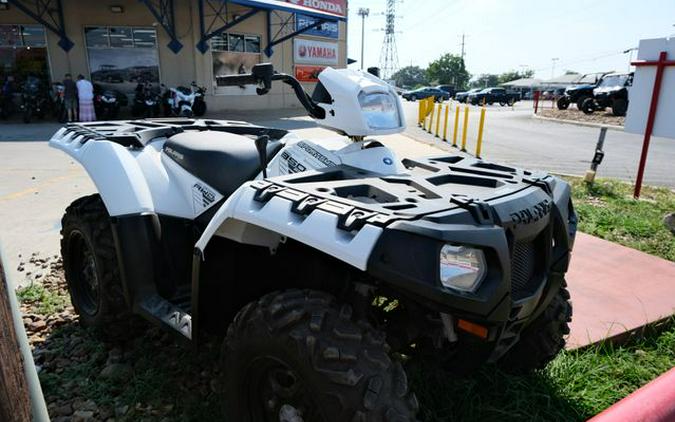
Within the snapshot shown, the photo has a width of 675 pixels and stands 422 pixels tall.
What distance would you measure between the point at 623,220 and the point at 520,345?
3.78m

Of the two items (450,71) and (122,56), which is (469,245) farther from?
(450,71)

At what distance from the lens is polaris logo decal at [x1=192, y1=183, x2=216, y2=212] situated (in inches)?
106

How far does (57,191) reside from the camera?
686 centimetres

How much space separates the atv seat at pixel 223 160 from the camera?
264cm

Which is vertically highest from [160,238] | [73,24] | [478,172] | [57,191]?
[73,24]

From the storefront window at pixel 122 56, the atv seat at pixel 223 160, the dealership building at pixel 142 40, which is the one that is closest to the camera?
the atv seat at pixel 223 160

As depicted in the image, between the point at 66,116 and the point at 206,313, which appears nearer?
the point at 206,313

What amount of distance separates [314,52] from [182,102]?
956 centimetres

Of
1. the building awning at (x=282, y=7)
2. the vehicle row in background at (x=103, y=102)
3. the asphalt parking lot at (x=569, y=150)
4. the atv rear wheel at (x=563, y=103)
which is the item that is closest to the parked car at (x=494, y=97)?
the atv rear wheel at (x=563, y=103)

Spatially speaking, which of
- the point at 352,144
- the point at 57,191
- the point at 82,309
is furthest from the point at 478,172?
the point at 57,191

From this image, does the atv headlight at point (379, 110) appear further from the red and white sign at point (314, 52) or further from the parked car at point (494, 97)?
the parked car at point (494, 97)

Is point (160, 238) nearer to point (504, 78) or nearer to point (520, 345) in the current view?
point (520, 345)

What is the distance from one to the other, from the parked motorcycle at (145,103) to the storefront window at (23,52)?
420 centimetres

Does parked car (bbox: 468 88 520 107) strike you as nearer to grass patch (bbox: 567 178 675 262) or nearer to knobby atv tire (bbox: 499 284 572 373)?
grass patch (bbox: 567 178 675 262)
